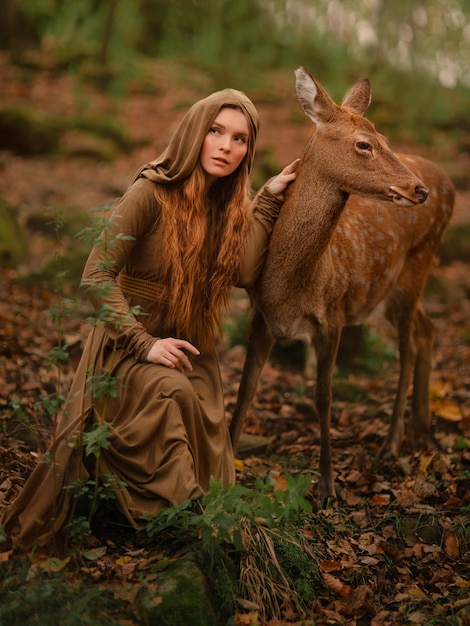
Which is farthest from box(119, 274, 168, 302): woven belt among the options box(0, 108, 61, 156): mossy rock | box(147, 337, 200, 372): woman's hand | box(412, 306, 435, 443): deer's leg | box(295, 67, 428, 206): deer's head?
box(0, 108, 61, 156): mossy rock

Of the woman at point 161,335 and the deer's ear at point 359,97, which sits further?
the deer's ear at point 359,97

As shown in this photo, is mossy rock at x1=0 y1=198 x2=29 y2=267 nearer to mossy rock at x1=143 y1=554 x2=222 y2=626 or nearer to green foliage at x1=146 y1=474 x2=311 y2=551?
green foliage at x1=146 y1=474 x2=311 y2=551

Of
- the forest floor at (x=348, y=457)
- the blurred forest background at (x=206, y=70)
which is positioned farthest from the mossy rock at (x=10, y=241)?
the blurred forest background at (x=206, y=70)

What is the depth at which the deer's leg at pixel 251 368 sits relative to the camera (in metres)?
4.65

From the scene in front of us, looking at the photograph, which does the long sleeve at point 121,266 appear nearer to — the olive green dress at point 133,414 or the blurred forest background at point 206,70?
the olive green dress at point 133,414

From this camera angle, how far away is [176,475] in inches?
129

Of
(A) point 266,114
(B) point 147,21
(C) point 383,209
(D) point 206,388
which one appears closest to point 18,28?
(B) point 147,21

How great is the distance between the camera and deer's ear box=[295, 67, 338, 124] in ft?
13.3

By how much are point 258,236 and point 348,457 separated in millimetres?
2085

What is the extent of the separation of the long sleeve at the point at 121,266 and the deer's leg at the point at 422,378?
10.00 ft

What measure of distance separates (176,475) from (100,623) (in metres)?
0.77

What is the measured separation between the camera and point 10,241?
8.45m

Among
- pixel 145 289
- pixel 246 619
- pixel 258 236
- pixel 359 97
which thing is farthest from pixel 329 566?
pixel 359 97

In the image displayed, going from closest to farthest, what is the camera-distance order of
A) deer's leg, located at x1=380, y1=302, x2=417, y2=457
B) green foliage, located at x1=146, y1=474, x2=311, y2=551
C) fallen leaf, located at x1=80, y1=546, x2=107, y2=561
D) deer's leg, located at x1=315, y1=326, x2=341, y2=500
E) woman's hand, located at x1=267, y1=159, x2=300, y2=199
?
green foliage, located at x1=146, y1=474, x2=311, y2=551, fallen leaf, located at x1=80, y1=546, x2=107, y2=561, woman's hand, located at x1=267, y1=159, x2=300, y2=199, deer's leg, located at x1=315, y1=326, x2=341, y2=500, deer's leg, located at x1=380, y1=302, x2=417, y2=457
